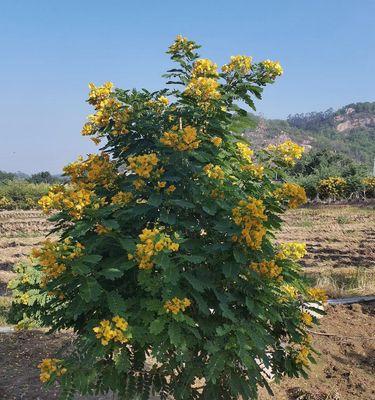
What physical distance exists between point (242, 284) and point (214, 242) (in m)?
0.32

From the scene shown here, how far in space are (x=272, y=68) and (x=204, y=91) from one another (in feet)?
2.35

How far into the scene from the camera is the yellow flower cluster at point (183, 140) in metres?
2.69

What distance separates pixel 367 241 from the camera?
526 inches

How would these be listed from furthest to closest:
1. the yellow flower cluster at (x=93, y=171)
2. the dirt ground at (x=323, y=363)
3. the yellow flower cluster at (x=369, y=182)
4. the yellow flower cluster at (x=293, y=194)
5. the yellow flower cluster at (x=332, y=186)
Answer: the yellow flower cluster at (x=332, y=186), the yellow flower cluster at (x=369, y=182), the dirt ground at (x=323, y=363), the yellow flower cluster at (x=93, y=171), the yellow flower cluster at (x=293, y=194)

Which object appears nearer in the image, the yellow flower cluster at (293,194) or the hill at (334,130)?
the yellow flower cluster at (293,194)

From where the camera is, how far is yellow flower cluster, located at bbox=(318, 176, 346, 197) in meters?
25.4

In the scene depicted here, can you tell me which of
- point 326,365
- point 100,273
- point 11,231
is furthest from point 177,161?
point 11,231

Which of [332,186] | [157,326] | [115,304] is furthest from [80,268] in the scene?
[332,186]

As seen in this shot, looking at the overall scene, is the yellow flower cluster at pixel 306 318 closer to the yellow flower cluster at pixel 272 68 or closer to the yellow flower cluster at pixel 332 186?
the yellow flower cluster at pixel 272 68

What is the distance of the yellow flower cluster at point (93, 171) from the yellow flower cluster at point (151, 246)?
2.61 feet

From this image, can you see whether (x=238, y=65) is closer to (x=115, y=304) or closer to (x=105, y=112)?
(x=105, y=112)

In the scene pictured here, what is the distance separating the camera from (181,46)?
11.3 ft

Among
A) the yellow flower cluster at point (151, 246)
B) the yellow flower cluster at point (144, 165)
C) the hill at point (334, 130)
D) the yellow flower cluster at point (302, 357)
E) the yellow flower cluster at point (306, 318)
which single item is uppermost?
the hill at point (334, 130)

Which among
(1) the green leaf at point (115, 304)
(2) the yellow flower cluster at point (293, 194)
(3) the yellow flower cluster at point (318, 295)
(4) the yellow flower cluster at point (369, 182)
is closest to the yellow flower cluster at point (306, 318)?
(3) the yellow flower cluster at point (318, 295)
